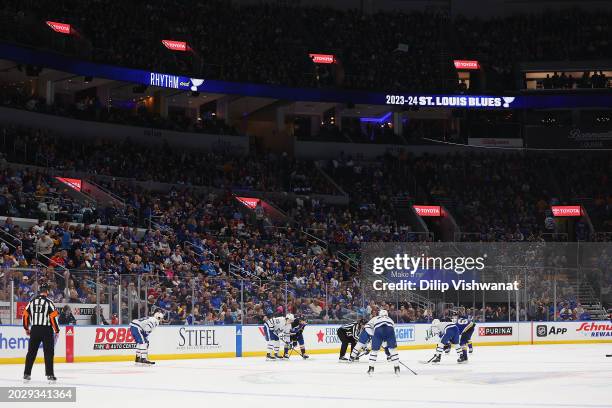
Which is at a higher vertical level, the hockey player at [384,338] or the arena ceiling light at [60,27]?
the arena ceiling light at [60,27]

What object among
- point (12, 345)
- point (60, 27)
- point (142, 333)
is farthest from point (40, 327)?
point (60, 27)

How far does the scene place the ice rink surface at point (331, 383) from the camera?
15.5m

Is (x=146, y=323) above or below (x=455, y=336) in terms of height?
above

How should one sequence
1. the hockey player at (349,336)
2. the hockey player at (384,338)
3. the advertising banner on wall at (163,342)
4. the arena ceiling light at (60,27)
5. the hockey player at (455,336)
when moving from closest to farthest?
the hockey player at (384,338) → the hockey player at (455,336) → the advertising banner on wall at (163,342) → the hockey player at (349,336) → the arena ceiling light at (60,27)

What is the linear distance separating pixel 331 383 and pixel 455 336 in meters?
7.71

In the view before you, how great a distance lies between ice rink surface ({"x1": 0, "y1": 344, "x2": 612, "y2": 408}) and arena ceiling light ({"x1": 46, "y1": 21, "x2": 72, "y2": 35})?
72.9ft

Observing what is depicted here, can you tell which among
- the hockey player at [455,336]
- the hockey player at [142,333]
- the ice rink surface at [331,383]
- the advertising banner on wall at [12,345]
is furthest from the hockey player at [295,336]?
the advertising banner on wall at [12,345]

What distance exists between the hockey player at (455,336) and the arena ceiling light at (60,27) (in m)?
25.5

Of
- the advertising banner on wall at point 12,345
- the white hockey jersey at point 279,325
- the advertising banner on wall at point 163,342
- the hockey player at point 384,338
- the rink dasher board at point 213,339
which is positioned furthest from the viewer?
the white hockey jersey at point 279,325

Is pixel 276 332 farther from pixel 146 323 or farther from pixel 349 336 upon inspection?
pixel 146 323

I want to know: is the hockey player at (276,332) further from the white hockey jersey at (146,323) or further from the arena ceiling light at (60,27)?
the arena ceiling light at (60,27)

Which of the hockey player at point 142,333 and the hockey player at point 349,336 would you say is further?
the hockey player at point 349,336

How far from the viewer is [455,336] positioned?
26234 mm

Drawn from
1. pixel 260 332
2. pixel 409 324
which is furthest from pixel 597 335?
pixel 260 332
